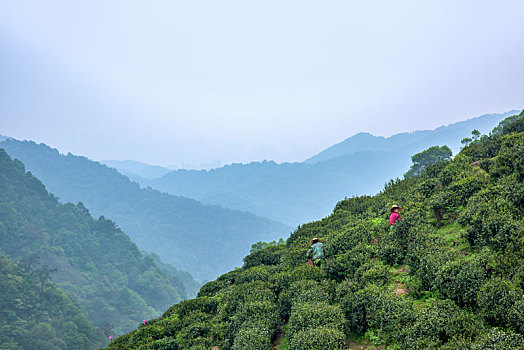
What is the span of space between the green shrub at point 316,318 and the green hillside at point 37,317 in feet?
252

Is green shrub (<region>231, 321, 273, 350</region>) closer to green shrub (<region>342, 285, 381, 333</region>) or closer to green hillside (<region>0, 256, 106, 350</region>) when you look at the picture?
green shrub (<region>342, 285, 381, 333</region>)

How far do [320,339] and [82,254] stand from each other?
148846mm

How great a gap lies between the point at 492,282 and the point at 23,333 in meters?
86.9

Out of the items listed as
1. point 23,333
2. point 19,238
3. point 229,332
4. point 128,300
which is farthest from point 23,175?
point 229,332

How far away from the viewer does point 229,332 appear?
9.37 meters

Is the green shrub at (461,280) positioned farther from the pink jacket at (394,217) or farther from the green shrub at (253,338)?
the green shrub at (253,338)

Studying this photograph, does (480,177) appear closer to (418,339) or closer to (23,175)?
(418,339)

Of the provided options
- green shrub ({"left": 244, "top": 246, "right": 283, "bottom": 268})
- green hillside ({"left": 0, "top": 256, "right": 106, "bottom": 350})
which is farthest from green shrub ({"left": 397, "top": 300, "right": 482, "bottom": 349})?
green hillside ({"left": 0, "top": 256, "right": 106, "bottom": 350})

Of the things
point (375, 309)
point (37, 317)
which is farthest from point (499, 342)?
point (37, 317)

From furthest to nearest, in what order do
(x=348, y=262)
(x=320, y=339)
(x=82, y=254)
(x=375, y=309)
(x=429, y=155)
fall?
(x=82, y=254) → (x=429, y=155) → (x=348, y=262) → (x=375, y=309) → (x=320, y=339)

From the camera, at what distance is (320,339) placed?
6363mm

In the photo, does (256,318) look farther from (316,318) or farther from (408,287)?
(408,287)

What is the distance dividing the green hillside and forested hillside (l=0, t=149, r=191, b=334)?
1511 cm

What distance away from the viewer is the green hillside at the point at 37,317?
60281mm
